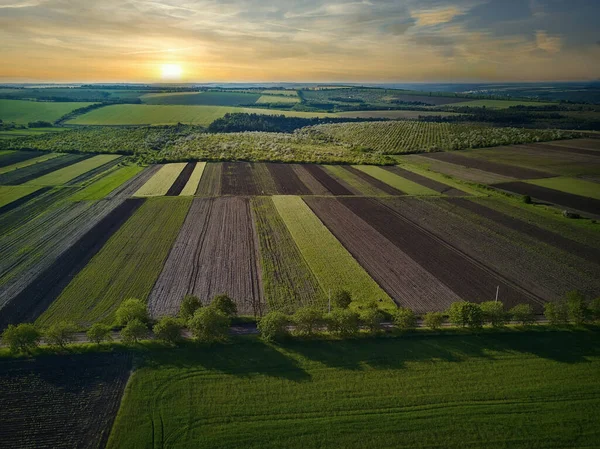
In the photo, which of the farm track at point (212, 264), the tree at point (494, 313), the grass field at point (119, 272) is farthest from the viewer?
the farm track at point (212, 264)

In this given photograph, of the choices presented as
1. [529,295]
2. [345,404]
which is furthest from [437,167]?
[345,404]

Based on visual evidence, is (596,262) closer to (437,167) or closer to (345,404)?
(345,404)

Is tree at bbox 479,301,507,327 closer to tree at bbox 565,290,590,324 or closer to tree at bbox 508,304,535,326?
tree at bbox 508,304,535,326

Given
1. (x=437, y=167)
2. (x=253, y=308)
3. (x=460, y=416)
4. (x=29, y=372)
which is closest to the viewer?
(x=460, y=416)

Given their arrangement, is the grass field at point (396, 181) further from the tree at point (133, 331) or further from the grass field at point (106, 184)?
the tree at point (133, 331)

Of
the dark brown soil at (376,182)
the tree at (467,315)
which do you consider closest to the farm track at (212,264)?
the tree at (467,315)

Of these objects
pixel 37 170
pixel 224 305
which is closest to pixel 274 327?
pixel 224 305

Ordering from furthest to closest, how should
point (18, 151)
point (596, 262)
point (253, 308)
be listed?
point (18, 151), point (596, 262), point (253, 308)
